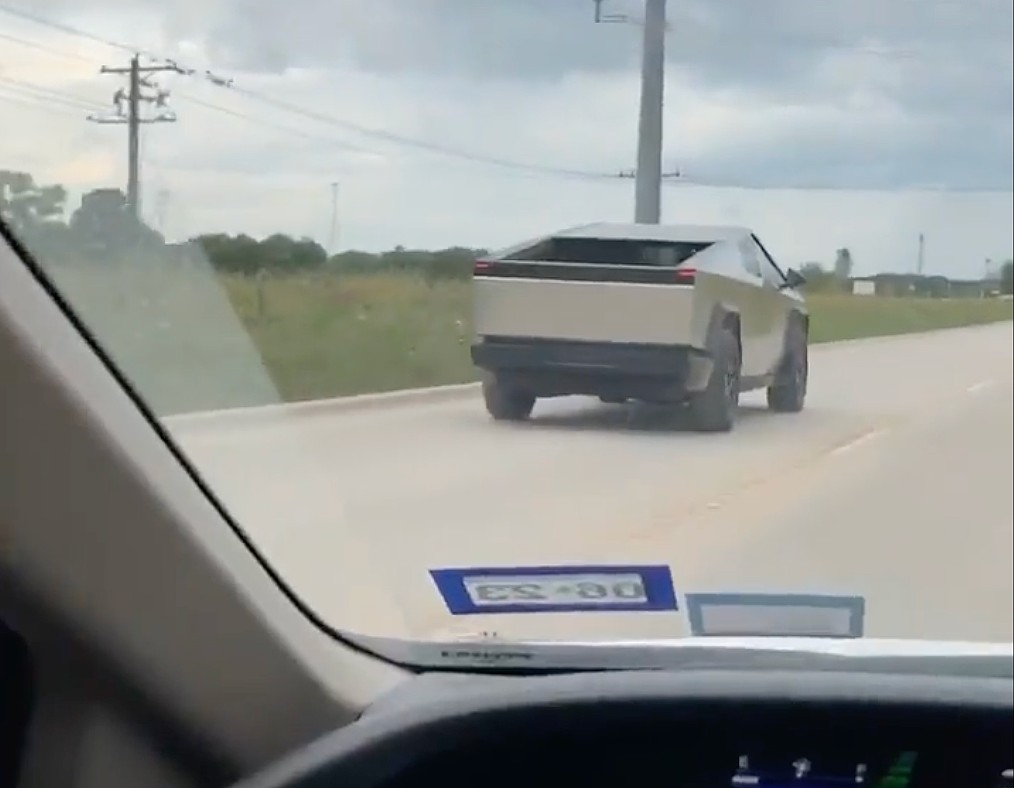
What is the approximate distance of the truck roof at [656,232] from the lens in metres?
3.54

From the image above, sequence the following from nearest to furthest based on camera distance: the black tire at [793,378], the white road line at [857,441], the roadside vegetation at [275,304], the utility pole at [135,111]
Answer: the roadside vegetation at [275,304] → the utility pole at [135,111] → the black tire at [793,378] → the white road line at [857,441]

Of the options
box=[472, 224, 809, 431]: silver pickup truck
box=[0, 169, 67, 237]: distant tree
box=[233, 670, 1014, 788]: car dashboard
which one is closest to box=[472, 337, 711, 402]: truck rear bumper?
box=[472, 224, 809, 431]: silver pickup truck

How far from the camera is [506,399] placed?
12.2ft

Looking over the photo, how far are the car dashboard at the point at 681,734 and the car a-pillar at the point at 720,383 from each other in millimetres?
738

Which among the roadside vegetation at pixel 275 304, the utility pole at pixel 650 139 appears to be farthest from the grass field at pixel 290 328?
the utility pole at pixel 650 139

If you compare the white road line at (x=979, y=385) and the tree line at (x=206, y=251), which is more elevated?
the tree line at (x=206, y=251)

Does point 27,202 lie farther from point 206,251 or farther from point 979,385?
point 979,385

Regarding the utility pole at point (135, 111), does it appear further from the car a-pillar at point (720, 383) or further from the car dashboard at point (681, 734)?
the car a-pillar at point (720, 383)

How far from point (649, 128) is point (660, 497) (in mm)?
815

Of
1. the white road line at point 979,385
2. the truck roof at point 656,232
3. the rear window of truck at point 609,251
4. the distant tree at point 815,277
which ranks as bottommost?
the white road line at point 979,385

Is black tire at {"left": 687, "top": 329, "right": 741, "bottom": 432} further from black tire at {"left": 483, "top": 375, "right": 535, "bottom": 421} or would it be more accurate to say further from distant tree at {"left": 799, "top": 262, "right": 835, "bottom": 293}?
black tire at {"left": 483, "top": 375, "right": 535, "bottom": 421}

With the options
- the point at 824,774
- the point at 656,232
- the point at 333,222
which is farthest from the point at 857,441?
the point at 333,222

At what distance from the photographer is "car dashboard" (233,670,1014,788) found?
3084 millimetres

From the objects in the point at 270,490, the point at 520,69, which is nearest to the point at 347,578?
the point at 270,490
